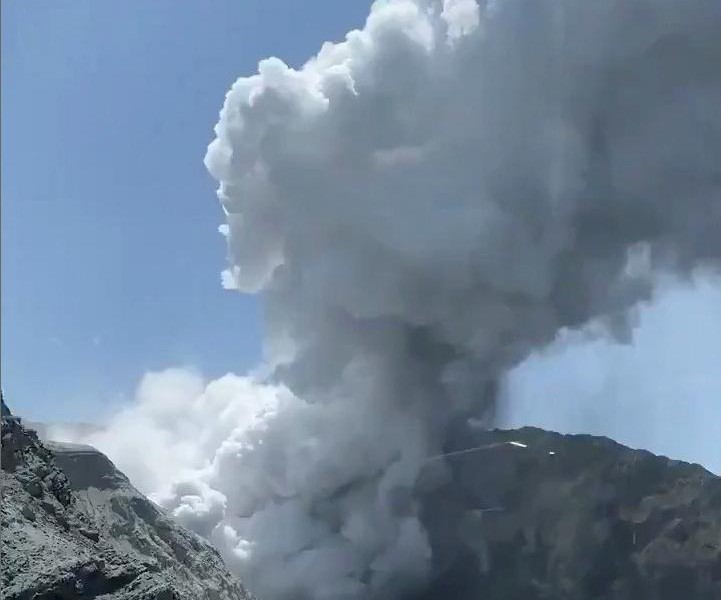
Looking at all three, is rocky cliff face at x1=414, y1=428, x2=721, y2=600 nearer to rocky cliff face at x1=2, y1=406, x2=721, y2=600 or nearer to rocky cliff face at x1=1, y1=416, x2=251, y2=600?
rocky cliff face at x1=2, y1=406, x2=721, y2=600

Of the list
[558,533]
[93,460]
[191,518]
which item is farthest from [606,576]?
[93,460]

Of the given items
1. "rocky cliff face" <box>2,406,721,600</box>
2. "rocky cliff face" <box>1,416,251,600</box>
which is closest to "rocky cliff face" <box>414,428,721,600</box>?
"rocky cliff face" <box>2,406,721,600</box>

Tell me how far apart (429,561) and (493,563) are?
332 inches

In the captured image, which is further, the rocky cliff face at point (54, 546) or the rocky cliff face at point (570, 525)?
the rocky cliff face at point (570, 525)

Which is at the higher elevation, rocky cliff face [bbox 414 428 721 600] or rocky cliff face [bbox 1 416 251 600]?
rocky cliff face [bbox 414 428 721 600]

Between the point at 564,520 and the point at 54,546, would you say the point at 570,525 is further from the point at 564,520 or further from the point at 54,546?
the point at 54,546

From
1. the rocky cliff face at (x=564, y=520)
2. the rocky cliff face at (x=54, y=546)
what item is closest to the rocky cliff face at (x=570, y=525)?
the rocky cliff face at (x=564, y=520)

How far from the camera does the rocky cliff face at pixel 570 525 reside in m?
100

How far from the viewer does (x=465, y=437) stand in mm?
93062

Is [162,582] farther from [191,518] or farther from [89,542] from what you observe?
[191,518]

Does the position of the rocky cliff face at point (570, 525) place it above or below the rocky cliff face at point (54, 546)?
above

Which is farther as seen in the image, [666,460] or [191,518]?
[666,460]

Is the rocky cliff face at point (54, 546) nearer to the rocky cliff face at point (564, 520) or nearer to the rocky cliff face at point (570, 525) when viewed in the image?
the rocky cliff face at point (564, 520)

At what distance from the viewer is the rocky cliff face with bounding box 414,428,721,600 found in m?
100
